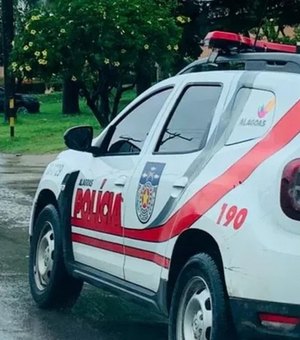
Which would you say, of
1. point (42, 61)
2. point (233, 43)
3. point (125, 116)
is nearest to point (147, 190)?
point (233, 43)

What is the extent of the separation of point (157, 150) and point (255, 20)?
21.8m

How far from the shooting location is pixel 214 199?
18.9 ft

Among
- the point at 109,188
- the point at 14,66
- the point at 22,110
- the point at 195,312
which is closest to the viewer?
the point at 195,312

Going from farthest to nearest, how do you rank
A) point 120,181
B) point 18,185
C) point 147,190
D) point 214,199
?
point 18,185 → point 120,181 → point 147,190 → point 214,199

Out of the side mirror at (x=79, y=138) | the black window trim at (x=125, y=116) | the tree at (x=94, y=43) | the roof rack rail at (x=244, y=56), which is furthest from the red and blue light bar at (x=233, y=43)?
the tree at (x=94, y=43)

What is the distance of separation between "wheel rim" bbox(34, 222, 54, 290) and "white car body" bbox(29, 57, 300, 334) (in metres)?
0.46

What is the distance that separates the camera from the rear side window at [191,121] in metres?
6.43

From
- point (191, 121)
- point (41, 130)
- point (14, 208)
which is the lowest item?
point (41, 130)

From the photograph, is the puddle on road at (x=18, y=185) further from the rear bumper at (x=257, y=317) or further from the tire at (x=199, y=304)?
the rear bumper at (x=257, y=317)

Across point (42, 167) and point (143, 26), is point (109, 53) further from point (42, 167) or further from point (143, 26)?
point (42, 167)

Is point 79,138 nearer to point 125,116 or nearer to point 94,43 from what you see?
point 125,116

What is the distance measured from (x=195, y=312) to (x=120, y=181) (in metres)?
1.34

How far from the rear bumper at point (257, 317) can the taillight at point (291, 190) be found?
0.45 m

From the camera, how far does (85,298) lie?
9031 mm
